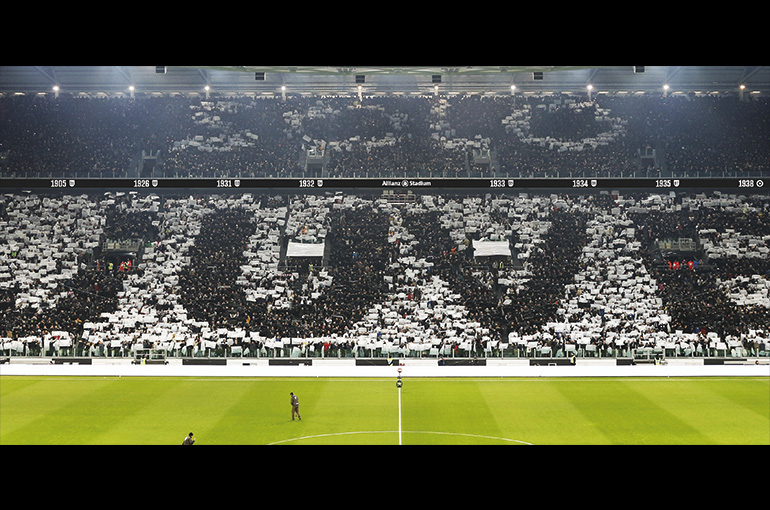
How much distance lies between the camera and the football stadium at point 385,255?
27.0 metres

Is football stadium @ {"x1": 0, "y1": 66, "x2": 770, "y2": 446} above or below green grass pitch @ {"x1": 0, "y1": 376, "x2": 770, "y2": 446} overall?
above

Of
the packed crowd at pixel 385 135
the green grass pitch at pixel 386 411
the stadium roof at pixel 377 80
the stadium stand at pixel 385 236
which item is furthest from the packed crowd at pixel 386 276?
the stadium roof at pixel 377 80

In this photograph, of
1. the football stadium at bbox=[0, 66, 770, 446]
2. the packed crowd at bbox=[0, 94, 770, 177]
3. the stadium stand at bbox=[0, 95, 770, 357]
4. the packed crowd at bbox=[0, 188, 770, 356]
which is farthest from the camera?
the packed crowd at bbox=[0, 94, 770, 177]

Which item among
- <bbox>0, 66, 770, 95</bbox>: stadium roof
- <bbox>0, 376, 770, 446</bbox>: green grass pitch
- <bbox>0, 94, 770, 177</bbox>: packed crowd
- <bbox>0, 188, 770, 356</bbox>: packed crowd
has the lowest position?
<bbox>0, 376, 770, 446</bbox>: green grass pitch

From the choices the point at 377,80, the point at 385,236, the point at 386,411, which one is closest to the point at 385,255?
the point at 385,236

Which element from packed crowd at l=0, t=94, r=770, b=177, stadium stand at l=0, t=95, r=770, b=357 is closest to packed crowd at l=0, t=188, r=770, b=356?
stadium stand at l=0, t=95, r=770, b=357

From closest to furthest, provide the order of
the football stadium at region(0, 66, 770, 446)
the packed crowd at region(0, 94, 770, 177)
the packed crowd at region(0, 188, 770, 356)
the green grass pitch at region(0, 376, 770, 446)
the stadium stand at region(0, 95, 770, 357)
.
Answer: the green grass pitch at region(0, 376, 770, 446) < the football stadium at region(0, 66, 770, 446) < the packed crowd at region(0, 188, 770, 356) < the stadium stand at region(0, 95, 770, 357) < the packed crowd at region(0, 94, 770, 177)

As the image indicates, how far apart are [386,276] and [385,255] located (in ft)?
6.86

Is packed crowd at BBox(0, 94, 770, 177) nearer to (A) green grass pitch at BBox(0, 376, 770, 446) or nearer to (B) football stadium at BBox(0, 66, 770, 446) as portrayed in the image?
(B) football stadium at BBox(0, 66, 770, 446)

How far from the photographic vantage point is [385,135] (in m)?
52.2

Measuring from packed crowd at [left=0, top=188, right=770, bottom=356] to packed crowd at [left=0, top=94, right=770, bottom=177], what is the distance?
2.31 meters

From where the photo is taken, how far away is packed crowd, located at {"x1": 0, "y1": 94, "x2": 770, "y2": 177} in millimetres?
48750

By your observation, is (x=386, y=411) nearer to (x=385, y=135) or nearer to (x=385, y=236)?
(x=385, y=236)

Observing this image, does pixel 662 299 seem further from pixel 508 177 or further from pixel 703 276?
pixel 508 177
